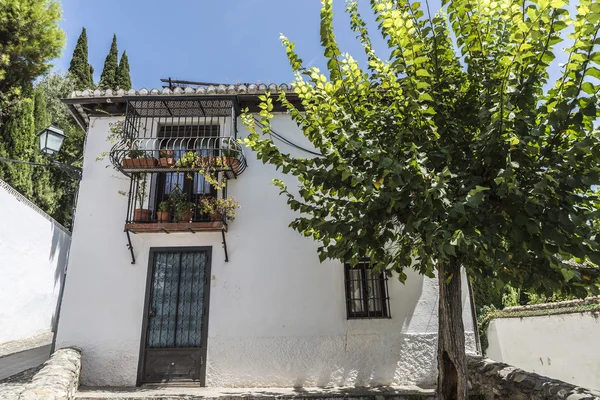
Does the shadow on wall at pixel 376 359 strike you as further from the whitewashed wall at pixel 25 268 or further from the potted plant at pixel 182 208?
the whitewashed wall at pixel 25 268

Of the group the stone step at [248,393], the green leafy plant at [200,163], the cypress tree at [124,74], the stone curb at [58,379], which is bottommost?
the stone step at [248,393]

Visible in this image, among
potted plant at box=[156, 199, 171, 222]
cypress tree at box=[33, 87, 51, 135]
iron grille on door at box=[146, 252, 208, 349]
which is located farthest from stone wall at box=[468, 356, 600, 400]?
cypress tree at box=[33, 87, 51, 135]

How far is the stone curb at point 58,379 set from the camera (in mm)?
4034

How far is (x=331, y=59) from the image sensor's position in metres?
4.05

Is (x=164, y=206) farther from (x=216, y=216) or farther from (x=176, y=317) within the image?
(x=176, y=317)

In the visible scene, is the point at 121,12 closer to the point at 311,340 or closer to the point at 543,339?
the point at 311,340

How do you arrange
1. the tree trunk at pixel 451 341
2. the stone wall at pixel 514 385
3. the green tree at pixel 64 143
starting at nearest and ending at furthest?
the stone wall at pixel 514 385
the tree trunk at pixel 451 341
the green tree at pixel 64 143

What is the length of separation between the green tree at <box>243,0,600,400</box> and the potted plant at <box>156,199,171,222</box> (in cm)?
272

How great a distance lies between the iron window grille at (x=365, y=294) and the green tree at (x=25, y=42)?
14192mm

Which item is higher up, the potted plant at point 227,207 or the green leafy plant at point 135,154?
the green leafy plant at point 135,154

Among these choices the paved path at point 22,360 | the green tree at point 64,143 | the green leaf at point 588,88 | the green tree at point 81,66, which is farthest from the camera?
the green tree at point 81,66

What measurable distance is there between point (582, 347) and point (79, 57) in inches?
932

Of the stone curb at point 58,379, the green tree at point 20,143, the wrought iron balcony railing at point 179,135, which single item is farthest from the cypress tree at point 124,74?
the stone curb at point 58,379

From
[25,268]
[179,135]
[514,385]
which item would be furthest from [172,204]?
[25,268]
